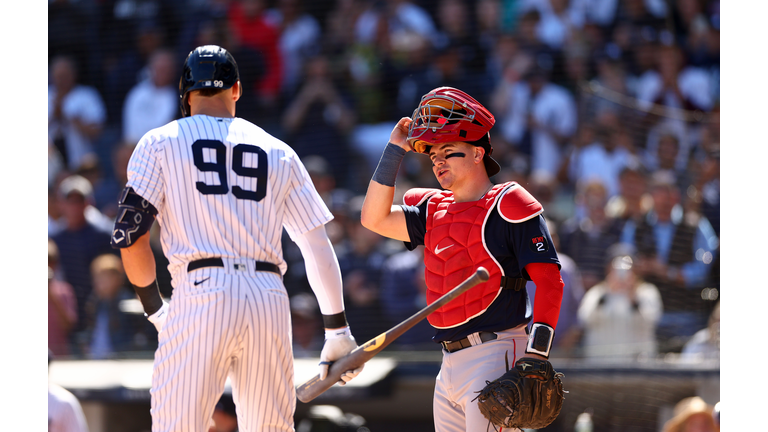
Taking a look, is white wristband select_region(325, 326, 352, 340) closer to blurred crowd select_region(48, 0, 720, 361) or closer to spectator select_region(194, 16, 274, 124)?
blurred crowd select_region(48, 0, 720, 361)

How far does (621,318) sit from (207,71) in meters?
4.68

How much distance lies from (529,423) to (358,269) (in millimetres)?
4872

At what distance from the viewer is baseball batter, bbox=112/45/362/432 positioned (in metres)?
3.08

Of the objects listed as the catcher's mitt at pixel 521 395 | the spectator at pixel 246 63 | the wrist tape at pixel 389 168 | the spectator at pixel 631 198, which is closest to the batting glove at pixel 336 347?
the catcher's mitt at pixel 521 395

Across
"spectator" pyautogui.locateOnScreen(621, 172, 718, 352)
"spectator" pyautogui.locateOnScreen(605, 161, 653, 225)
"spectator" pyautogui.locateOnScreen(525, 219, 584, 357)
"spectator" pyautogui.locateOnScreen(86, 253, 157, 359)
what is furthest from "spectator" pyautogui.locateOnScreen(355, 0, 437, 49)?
"spectator" pyautogui.locateOnScreen(86, 253, 157, 359)

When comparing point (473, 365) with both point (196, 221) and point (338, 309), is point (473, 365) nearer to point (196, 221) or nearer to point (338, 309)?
point (338, 309)

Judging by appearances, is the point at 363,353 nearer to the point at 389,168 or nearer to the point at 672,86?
the point at 389,168

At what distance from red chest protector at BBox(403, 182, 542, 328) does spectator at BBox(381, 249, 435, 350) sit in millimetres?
3886

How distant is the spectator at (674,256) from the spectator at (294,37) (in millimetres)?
4394

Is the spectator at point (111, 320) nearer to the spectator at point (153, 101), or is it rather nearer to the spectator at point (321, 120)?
the spectator at point (153, 101)

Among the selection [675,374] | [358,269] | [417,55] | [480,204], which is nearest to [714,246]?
[675,374]

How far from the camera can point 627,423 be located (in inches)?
257

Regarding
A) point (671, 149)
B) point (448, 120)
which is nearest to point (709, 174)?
point (671, 149)

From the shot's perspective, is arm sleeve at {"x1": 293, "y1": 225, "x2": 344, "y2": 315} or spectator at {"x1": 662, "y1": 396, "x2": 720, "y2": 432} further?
spectator at {"x1": 662, "y1": 396, "x2": 720, "y2": 432}
